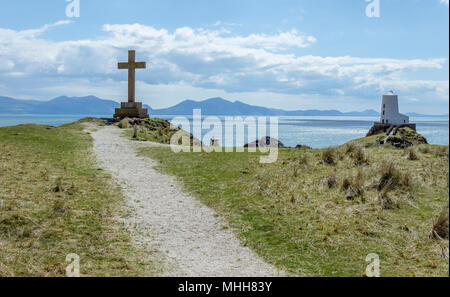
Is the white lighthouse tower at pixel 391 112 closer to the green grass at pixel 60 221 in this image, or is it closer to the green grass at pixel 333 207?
the green grass at pixel 333 207

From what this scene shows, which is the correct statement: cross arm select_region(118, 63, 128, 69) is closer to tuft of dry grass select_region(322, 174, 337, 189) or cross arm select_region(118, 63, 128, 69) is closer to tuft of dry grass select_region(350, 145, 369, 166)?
tuft of dry grass select_region(350, 145, 369, 166)

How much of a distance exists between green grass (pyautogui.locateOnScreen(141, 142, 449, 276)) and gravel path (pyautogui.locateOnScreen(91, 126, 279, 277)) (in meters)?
0.41

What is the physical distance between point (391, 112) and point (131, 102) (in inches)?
1243

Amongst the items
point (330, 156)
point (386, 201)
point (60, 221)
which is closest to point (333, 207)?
point (386, 201)

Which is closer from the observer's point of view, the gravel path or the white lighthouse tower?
the gravel path

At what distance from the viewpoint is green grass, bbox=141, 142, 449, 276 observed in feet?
22.8

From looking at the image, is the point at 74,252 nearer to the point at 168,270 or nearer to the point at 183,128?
the point at 168,270

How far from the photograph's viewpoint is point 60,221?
8.69 meters

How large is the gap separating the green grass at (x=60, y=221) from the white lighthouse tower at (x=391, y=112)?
34256 mm

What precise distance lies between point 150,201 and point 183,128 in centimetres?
2268

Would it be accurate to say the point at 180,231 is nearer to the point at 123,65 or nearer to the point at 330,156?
the point at 330,156

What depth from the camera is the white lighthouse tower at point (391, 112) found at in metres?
39.0

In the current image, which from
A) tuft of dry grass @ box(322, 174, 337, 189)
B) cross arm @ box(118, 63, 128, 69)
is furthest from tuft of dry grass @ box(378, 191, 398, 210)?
cross arm @ box(118, 63, 128, 69)

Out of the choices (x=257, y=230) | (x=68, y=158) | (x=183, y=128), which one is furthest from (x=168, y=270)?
(x=183, y=128)
